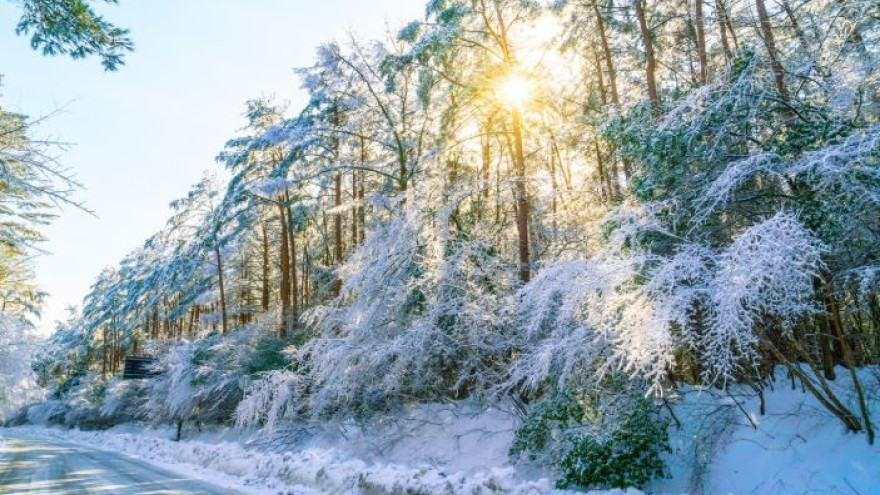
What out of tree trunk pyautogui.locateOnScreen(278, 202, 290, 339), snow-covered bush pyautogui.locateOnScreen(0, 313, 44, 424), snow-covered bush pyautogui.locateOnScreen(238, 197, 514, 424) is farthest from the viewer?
snow-covered bush pyautogui.locateOnScreen(0, 313, 44, 424)

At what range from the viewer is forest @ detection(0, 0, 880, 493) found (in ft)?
19.0

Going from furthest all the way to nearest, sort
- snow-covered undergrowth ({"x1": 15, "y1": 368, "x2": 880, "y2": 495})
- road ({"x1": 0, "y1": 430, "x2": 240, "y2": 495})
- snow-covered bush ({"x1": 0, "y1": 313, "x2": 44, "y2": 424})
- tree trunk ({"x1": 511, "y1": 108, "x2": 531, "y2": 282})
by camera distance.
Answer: snow-covered bush ({"x1": 0, "y1": 313, "x2": 44, "y2": 424}) < tree trunk ({"x1": 511, "y1": 108, "x2": 531, "y2": 282}) < road ({"x1": 0, "y1": 430, "x2": 240, "y2": 495}) < snow-covered undergrowth ({"x1": 15, "y1": 368, "x2": 880, "y2": 495})

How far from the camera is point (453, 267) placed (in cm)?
1070

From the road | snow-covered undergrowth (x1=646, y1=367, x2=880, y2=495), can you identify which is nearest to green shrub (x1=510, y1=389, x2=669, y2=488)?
snow-covered undergrowth (x1=646, y1=367, x2=880, y2=495)

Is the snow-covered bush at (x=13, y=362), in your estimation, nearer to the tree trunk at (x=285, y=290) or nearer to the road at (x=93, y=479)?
the road at (x=93, y=479)

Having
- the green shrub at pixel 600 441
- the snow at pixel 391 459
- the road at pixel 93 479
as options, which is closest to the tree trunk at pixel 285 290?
the snow at pixel 391 459

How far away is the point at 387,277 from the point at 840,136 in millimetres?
8222

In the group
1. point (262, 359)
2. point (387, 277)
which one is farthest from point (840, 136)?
point (262, 359)

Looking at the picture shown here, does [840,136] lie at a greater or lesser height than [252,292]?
lesser

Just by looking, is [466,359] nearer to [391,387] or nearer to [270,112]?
[391,387]

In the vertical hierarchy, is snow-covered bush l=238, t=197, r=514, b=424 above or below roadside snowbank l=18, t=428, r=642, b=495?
above

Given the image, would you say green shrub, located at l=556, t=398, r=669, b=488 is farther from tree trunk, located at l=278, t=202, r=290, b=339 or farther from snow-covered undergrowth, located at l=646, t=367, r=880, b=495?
tree trunk, located at l=278, t=202, r=290, b=339


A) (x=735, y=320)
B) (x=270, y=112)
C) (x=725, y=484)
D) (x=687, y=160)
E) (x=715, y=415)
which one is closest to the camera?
(x=735, y=320)

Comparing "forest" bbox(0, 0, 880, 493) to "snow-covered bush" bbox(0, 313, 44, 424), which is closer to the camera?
"forest" bbox(0, 0, 880, 493)
